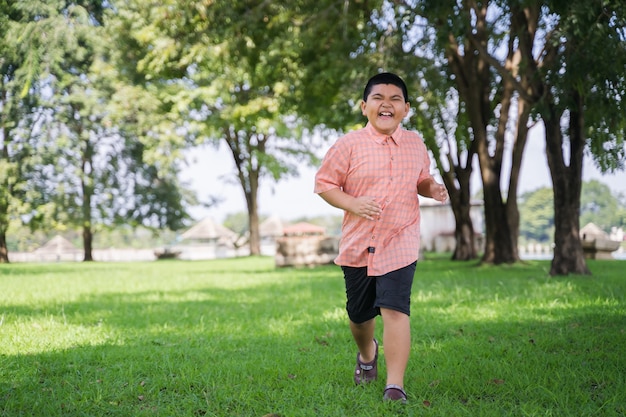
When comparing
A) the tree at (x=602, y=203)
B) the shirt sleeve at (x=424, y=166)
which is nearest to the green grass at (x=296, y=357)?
the shirt sleeve at (x=424, y=166)

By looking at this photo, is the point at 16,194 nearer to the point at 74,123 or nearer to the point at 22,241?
Result: the point at 74,123

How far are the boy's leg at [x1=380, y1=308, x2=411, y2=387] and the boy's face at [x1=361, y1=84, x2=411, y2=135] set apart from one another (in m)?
1.08

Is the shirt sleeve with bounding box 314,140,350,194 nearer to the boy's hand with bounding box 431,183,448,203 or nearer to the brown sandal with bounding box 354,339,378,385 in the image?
the boy's hand with bounding box 431,183,448,203

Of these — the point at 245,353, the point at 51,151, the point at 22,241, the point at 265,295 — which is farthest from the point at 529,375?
the point at 22,241

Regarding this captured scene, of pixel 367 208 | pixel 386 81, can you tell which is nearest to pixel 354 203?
pixel 367 208

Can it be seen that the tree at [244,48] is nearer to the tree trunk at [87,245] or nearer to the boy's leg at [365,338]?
the boy's leg at [365,338]

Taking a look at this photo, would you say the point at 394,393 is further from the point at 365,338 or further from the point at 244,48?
the point at 244,48

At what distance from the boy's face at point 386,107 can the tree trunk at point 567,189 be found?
33.2 ft

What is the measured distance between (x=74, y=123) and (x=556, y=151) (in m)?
24.9

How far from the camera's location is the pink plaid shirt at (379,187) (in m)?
4.07

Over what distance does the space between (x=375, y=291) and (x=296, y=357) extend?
57.5 inches

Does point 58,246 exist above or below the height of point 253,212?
below

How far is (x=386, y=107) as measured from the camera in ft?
13.7

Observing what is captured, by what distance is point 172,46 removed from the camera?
15.6 metres
